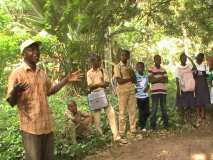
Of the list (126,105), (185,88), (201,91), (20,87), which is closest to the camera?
(20,87)

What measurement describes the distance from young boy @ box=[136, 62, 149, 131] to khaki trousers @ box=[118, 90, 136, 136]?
1.57 ft

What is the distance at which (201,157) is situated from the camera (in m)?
8.08

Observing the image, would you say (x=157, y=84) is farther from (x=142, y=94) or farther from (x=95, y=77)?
(x=95, y=77)

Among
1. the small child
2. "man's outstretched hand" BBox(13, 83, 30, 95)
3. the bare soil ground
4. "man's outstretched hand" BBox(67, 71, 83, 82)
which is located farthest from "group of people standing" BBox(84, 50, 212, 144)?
"man's outstretched hand" BBox(13, 83, 30, 95)

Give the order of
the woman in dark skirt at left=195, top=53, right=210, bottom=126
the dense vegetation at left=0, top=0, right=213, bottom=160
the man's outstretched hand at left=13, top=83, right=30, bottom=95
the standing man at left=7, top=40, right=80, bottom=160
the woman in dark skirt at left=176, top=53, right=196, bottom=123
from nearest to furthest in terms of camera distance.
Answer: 1. the man's outstretched hand at left=13, top=83, right=30, bottom=95
2. the standing man at left=7, top=40, right=80, bottom=160
3. the dense vegetation at left=0, top=0, right=213, bottom=160
4. the woman in dark skirt at left=176, top=53, right=196, bottom=123
5. the woman in dark skirt at left=195, top=53, right=210, bottom=126

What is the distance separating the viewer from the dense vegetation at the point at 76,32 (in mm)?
10219

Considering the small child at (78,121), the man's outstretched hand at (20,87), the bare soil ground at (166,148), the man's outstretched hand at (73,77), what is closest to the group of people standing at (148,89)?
the small child at (78,121)

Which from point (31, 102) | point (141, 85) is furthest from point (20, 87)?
point (141, 85)

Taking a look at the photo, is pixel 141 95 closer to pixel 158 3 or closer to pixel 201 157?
pixel 201 157

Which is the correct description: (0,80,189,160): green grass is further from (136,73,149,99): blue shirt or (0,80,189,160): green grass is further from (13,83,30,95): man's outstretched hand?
(13,83,30,95): man's outstretched hand

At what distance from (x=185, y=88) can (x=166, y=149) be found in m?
2.55

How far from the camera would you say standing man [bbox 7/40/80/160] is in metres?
5.44

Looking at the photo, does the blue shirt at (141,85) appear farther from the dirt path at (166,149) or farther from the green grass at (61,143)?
the dirt path at (166,149)

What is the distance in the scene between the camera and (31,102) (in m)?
5.50
